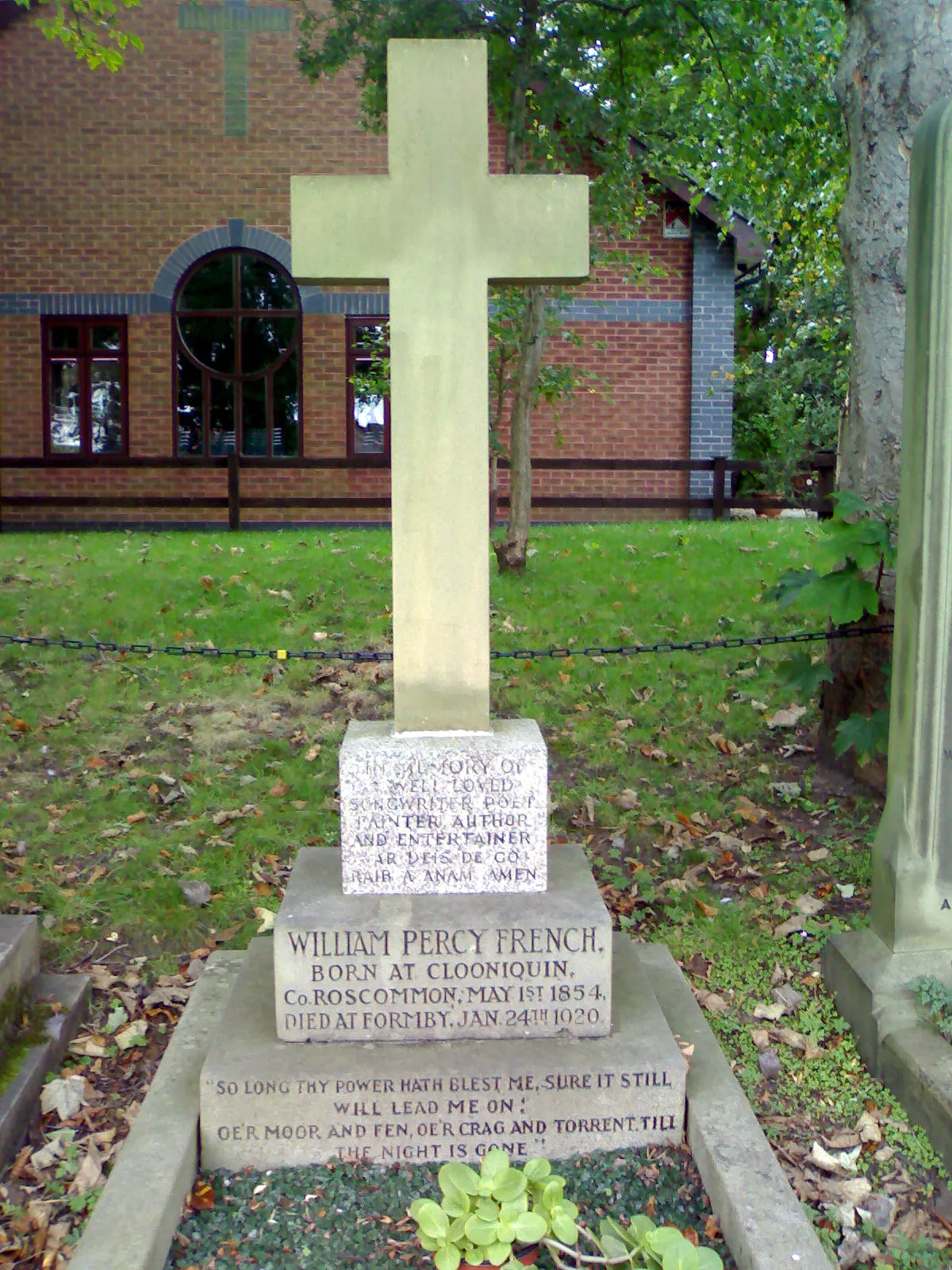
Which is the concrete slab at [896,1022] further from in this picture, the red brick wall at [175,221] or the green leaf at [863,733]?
the red brick wall at [175,221]

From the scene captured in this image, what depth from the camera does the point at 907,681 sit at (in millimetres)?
3602

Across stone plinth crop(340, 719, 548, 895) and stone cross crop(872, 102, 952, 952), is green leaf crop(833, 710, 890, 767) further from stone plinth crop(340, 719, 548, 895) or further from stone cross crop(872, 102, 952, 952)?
stone plinth crop(340, 719, 548, 895)

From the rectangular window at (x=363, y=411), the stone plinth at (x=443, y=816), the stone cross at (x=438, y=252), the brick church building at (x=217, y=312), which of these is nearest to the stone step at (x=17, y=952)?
the stone plinth at (x=443, y=816)

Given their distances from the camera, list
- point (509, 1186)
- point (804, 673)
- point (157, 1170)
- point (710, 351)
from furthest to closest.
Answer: point (710, 351) → point (804, 673) → point (157, 1170) → point (509, 1186)

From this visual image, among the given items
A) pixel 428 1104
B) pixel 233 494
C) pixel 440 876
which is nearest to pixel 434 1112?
pixel 428 1104

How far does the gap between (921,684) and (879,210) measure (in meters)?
2.62

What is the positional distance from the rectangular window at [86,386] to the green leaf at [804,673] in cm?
1182

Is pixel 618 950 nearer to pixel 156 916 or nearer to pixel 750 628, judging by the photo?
pixel 156 916

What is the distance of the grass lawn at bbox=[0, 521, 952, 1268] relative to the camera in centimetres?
411

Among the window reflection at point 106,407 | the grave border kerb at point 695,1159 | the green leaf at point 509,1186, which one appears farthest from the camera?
the window reflection at point 106,407

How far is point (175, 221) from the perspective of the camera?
1461 centimetres

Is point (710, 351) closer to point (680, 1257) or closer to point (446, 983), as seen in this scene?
point (446, 983)

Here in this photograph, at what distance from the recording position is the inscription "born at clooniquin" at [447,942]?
321 centimetres

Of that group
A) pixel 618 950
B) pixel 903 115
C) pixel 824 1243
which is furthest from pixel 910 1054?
pixel 903 115
